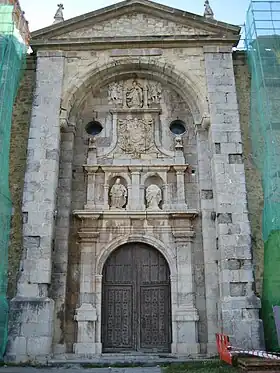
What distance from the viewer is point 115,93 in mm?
12086

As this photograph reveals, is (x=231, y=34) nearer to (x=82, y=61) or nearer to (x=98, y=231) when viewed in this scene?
(x=82, y=61)

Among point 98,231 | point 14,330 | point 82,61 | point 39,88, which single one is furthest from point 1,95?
point 14,330

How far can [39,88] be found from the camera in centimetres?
1132

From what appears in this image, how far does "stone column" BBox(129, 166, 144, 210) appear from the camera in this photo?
35.1 feet

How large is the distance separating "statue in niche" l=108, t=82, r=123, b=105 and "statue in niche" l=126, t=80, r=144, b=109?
0.22m

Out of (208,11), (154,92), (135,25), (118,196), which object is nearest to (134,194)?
(118,196)

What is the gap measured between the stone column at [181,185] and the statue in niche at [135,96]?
213cm

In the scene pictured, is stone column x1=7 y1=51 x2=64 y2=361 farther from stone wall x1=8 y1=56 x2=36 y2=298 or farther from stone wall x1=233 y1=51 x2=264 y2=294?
stone wall x1=233 y1=51 x2=264 y2=294

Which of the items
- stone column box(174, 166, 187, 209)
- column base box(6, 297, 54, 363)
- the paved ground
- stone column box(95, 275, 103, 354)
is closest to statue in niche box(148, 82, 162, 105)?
stone column box(174, 166, 187, 209)

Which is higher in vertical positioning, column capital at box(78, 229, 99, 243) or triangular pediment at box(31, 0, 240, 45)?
triangular pediment at box(31, 0, 240, 45)

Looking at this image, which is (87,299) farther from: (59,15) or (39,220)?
(59,15)

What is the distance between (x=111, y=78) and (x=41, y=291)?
5948 mm

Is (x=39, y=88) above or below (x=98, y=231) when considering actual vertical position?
above

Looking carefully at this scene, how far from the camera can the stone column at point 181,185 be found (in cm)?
1072
